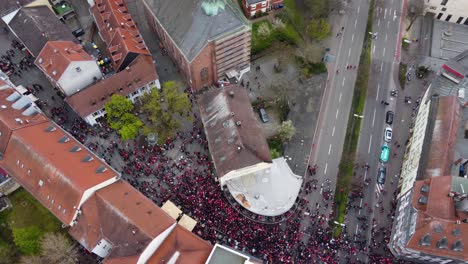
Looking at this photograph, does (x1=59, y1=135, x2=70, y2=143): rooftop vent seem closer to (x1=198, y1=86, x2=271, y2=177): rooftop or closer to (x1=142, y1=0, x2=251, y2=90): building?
(x1=198, y1=86, x2=271, y2=177): rooftop

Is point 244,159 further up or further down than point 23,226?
further up

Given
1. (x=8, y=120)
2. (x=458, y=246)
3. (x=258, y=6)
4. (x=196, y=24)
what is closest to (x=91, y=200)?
(x=8, y=120)

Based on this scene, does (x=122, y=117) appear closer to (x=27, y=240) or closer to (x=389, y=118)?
(x=27, y=240)

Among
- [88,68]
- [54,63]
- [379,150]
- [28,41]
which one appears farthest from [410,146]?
[28,41]

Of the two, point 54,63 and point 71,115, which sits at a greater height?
point 54,63

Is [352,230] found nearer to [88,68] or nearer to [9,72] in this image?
[88,68]

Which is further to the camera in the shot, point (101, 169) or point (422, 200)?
point (101, 169)
